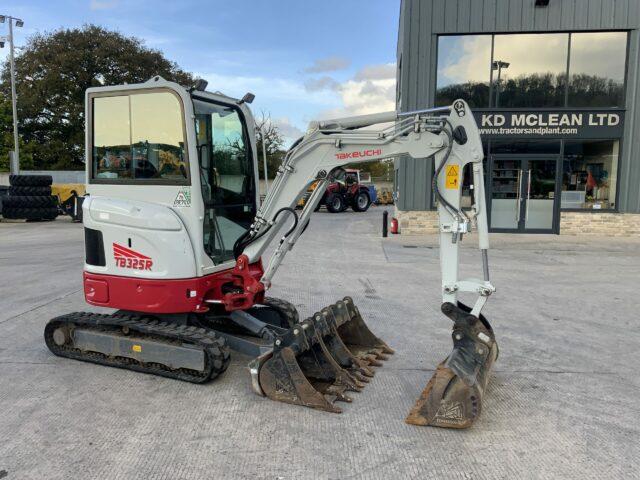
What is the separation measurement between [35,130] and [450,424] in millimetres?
43538

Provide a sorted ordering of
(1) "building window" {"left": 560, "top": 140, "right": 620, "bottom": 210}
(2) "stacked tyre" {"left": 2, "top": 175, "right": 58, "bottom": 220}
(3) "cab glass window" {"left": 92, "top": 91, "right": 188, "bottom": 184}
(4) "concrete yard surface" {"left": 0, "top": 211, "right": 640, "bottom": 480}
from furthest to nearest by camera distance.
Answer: (2) "stacked tyre" {"left": 2, "top": 175, "right": 58, "bottom": 220} → (1) "building window" {"left": 560, "top": 140, "right": 620, "bottom": 210} → (3) "cab glass window" {"left": 92, "top": 91, "right": 188, "bottom": 184} → (4) "concrete yard surface" {"left": 0, "top": 211, "right": 640, "bottom": 480}

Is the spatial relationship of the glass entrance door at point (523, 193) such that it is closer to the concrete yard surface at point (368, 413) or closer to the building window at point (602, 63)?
the building window at point (602, 63)

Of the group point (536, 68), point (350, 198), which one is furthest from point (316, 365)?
point (350, 198)

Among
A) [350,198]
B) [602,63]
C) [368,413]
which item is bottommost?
[368,413]

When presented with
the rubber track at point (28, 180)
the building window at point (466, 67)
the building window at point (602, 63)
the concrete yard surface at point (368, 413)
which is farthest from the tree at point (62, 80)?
the concrete yard surface at point (368, 413)

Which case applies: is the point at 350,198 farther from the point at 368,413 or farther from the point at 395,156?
the point at 368,413

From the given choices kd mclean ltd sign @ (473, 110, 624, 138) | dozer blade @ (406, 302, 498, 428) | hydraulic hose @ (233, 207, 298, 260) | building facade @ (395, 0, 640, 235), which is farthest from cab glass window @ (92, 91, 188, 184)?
kd mclean ltd sign @ (473, 110, 624, 138)

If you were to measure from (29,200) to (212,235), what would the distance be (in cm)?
1954

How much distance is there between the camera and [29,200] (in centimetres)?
2125

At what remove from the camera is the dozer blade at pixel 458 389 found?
153 inches

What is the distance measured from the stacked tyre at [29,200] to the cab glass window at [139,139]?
18651 millimetres

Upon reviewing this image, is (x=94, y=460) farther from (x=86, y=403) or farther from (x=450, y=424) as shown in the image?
(x=450, y=424)

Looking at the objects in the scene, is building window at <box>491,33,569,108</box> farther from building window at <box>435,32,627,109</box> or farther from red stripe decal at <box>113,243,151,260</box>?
red stripe decal at <box>113,243,151,260</box>

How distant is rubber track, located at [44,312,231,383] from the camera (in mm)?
4629
